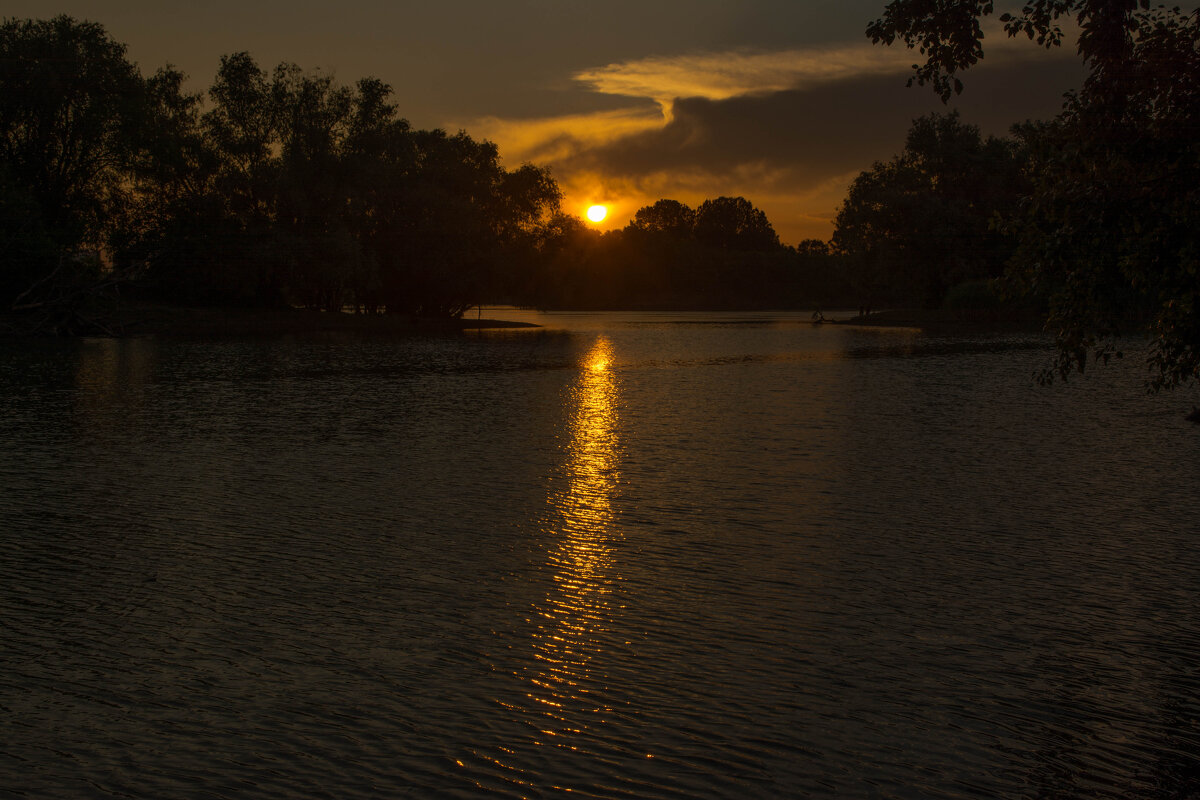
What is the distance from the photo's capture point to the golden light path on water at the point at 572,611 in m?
7.11

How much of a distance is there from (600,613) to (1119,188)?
7.76m

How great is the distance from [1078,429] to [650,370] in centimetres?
2244

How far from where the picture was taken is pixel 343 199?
88.3 metres

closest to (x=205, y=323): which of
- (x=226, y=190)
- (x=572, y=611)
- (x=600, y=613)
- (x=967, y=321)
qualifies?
(x=226, y=190)

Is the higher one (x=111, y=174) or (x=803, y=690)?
(x=111, y=174)

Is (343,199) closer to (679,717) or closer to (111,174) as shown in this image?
(111,174)

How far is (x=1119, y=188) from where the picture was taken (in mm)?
11852

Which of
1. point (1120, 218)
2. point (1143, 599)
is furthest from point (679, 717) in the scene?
point (1120, 218)

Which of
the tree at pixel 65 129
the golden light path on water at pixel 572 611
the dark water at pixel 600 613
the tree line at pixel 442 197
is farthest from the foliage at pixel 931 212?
the golden light path on water at pixel 572 611

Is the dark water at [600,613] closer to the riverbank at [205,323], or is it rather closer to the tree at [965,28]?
the tree at [965,28]

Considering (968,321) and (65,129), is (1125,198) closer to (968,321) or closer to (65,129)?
(65,129)

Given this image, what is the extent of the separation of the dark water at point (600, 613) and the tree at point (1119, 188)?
283 centimetres

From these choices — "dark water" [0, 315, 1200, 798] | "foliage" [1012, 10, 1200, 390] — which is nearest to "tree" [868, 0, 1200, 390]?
"foliage" [1012, 10, 1200, 390]

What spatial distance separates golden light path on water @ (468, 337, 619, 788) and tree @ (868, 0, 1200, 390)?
6.35m
